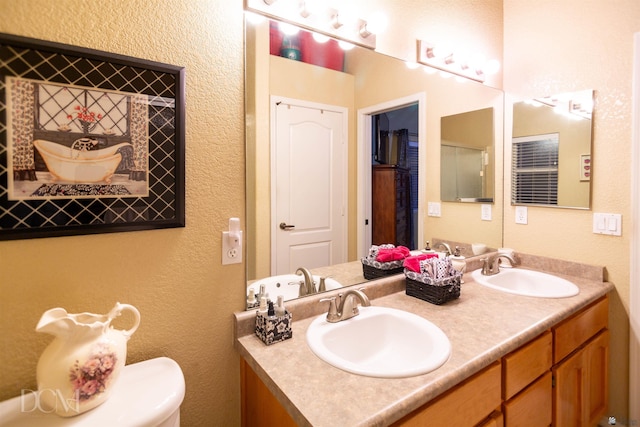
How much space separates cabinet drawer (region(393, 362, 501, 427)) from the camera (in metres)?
0.89

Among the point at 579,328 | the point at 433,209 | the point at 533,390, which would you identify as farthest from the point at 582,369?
the point at 433,209

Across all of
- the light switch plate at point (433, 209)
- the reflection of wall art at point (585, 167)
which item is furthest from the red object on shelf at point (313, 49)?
the reflection of wall art at point (585, 167)

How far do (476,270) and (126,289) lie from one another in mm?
1842

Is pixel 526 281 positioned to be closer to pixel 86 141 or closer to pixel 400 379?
pixel 400 379

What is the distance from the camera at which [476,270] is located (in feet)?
6.56

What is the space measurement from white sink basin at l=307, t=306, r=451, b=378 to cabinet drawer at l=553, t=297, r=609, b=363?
0.64 m

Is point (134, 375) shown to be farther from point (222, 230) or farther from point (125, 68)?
point (125, 68)

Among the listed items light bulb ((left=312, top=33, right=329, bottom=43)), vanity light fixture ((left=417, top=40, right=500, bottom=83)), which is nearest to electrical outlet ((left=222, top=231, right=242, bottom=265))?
light bulb ((left=312, top=33, right=329, bottom=43))

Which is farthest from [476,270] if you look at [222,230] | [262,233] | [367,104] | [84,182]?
[84,182]

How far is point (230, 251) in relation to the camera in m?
1.16

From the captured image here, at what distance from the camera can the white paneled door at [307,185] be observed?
1345 mm

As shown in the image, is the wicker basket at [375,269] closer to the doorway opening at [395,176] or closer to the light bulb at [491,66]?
the doorway opening at [395,176]

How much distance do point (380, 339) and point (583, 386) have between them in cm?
110

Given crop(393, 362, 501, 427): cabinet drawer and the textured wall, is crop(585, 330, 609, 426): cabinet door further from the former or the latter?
the textured wall
